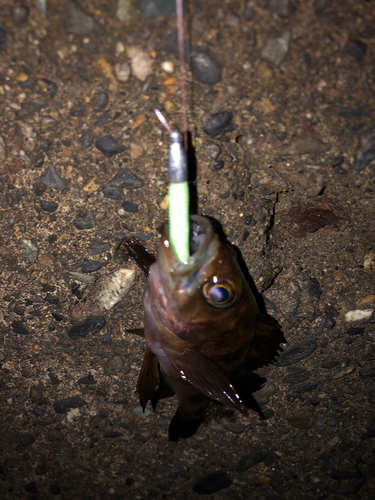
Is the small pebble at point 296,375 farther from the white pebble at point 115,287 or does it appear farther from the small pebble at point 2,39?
the small pebble at point 2,39

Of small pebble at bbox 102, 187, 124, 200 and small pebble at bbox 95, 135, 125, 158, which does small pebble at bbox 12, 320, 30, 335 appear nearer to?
small pebble at bbox 102, 187, 124, 200

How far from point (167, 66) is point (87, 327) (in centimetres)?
163

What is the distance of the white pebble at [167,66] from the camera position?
5.74 feet

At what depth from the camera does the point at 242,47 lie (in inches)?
68.0

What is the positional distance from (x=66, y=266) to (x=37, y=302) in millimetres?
Result: 332

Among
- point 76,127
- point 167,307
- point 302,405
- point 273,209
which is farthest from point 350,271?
point 76,127

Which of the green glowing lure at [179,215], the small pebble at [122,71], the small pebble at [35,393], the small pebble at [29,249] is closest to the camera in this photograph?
the green glowing lure at [179,215]

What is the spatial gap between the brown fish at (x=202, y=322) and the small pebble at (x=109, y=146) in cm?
57

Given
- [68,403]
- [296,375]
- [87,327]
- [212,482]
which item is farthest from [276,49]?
[212,482]

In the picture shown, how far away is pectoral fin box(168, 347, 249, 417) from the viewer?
1.57 m

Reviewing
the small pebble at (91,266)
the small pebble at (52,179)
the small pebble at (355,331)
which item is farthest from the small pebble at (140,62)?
the small pebble at (355,331)

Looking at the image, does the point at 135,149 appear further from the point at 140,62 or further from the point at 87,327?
the point at 87,327

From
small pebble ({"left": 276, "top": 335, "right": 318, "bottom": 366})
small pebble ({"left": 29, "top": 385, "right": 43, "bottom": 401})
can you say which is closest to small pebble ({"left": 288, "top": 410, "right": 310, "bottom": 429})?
small pebble ({"left": 276, "top": 335, "right": 318, "bottom": 366})

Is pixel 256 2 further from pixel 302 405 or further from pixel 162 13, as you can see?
pixel 302 405
